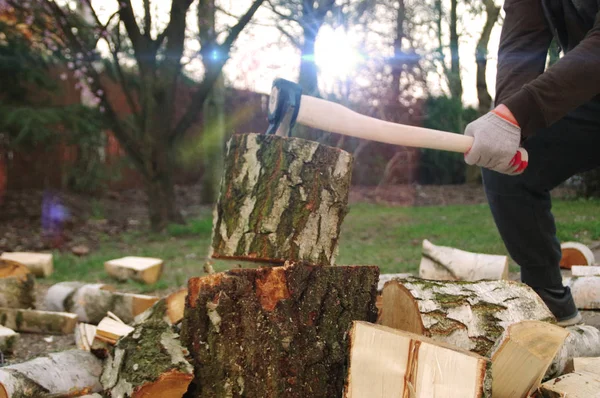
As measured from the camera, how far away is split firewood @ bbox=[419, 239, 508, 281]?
322 centimetres

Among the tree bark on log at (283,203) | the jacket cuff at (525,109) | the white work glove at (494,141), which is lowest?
the tree bark on log at (283,203)

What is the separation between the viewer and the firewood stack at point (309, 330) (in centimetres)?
159

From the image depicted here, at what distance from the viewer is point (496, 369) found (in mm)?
1736

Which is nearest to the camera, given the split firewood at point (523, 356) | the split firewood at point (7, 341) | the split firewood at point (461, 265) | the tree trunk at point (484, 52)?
the split firewood at point (523, 356)

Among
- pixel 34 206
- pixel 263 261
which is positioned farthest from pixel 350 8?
pixel 263 261

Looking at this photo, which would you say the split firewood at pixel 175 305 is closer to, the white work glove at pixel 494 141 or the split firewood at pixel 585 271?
the white work glove at pixel 494 141

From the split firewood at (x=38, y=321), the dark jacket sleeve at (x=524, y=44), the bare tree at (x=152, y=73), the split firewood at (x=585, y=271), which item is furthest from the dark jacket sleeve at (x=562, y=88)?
the bare tree at (x=152, y=73)

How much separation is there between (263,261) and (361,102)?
Result: 895 centimetres

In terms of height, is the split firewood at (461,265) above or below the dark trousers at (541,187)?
below

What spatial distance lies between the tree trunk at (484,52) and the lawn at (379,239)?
11.8 ft

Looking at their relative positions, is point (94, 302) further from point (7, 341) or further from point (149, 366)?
point (149, 366)

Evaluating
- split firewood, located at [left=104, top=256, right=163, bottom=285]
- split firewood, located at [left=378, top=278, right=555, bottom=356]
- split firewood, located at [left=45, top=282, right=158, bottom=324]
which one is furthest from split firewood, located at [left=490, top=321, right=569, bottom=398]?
split firewood, located at [left=104, top=256, right=163, bottom=285]

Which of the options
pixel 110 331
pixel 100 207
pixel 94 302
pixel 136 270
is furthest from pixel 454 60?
pixel 110 331

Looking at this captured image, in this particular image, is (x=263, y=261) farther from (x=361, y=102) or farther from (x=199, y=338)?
(x=361, y=102)
